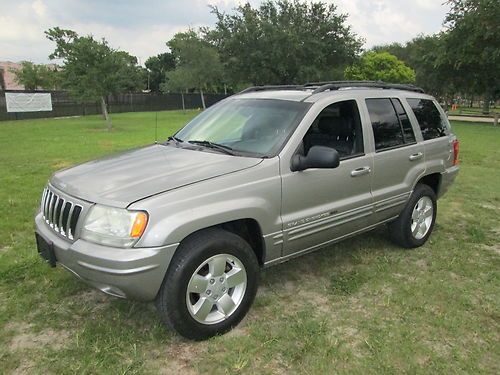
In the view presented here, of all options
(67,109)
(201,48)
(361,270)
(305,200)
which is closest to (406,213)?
(361,270)

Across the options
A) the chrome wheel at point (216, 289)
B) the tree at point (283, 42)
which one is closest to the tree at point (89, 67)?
the tree at point (283, 42)

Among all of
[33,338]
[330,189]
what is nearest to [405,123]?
[330,189]

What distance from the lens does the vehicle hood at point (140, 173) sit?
300 cm

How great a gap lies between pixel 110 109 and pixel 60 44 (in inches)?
680

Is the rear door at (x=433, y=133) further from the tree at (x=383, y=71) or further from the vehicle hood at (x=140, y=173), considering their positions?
the tree at (x=383, y=71)

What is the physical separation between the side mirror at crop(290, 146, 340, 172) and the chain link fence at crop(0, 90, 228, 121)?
91.1ft

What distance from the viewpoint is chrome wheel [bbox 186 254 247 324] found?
3113mm

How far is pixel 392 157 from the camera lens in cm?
450

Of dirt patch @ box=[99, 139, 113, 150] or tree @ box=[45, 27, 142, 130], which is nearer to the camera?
dirt patch @ box=[99, 139, 113, 150]

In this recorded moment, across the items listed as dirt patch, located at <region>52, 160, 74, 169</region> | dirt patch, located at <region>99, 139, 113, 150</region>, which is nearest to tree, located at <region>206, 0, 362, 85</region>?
dirt patch, located at <region>99, 139, 113, 150</region>

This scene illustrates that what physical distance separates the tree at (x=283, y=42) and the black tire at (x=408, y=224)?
26.2 metres

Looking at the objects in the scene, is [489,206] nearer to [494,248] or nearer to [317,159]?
[494,248]

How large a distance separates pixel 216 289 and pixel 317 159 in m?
1.23

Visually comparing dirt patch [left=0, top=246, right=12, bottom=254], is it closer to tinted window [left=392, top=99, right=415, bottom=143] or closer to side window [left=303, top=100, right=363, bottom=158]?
side window [left=303, top=100, right=363, bottom=158]
